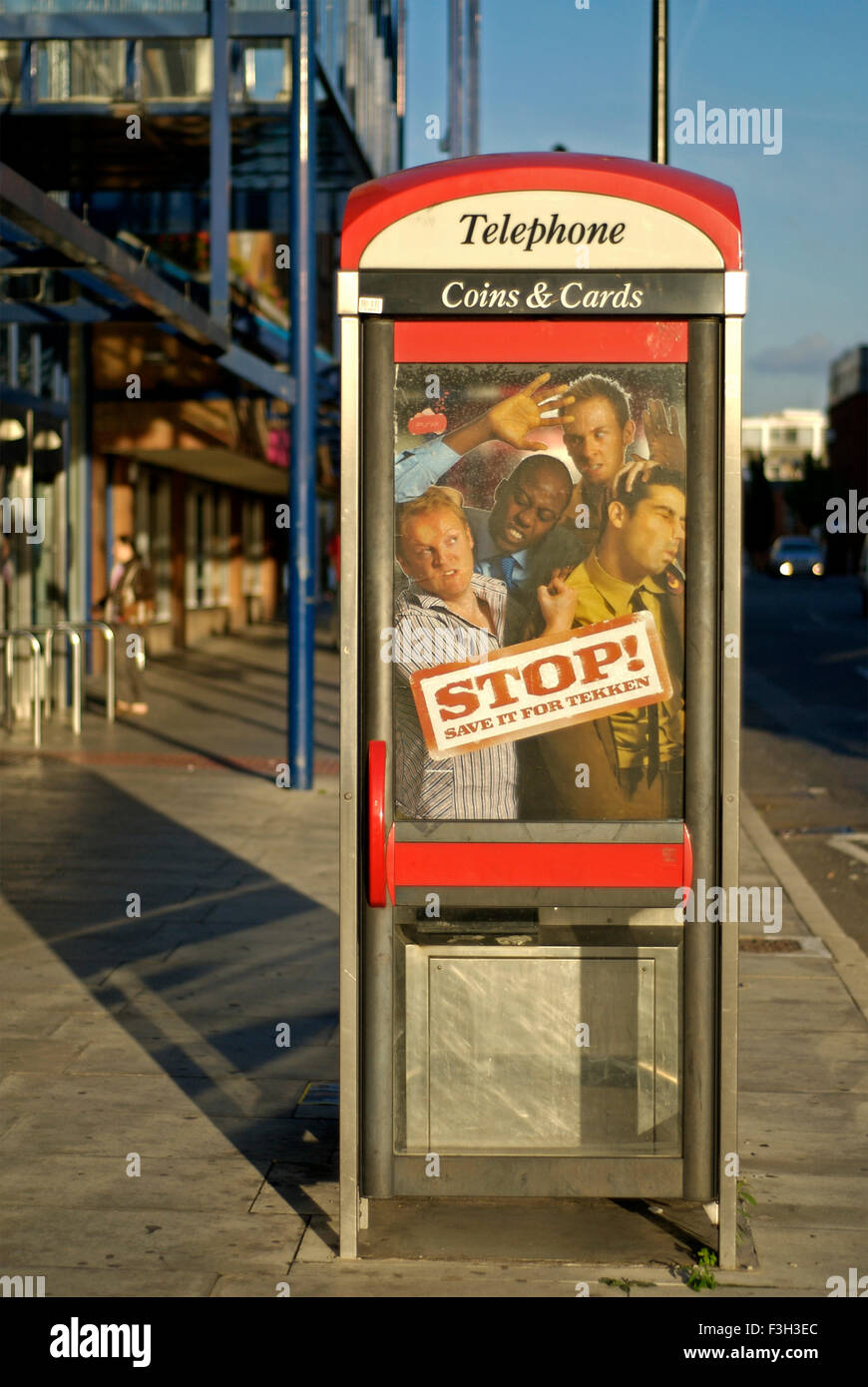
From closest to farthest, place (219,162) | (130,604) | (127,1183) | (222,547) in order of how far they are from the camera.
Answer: (127,1183), (219,162), (130,604), (222,547)

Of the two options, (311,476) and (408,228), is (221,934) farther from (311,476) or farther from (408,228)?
(311,476)

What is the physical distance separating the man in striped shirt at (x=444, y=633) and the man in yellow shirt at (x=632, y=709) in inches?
3.9

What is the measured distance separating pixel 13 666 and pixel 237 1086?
38.4 ft

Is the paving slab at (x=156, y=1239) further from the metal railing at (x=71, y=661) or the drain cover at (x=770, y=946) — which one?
the metal railing at (x=71, y=661)

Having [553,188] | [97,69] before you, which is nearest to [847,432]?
[97,69]

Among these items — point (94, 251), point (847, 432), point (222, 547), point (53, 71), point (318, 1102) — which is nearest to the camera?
point (318, 1102)

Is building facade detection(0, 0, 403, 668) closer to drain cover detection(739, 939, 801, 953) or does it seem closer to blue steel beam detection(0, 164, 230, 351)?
blue steel beam detection(0, 164, 230, 351)

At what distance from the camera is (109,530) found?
2391cm

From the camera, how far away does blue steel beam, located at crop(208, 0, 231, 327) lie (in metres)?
13.1

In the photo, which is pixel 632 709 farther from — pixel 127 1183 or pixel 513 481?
pixel 127 1183

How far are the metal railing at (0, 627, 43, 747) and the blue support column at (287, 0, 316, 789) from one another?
100 inches

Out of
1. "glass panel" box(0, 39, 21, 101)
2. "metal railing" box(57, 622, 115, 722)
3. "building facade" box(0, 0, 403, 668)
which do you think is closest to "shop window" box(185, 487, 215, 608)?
"building facade" box(0, 0, 403, 668)

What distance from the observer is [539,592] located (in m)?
4.70
